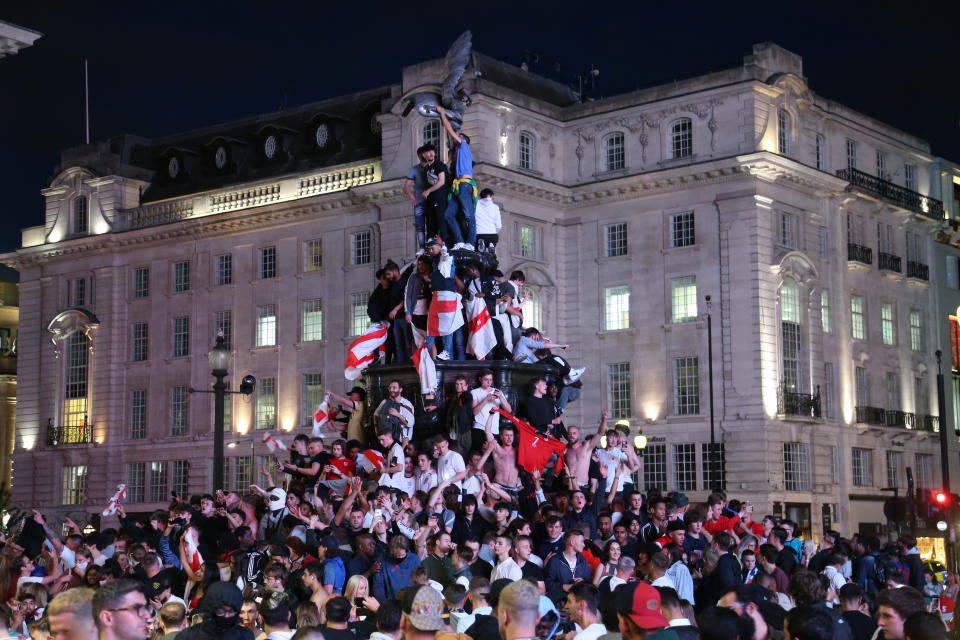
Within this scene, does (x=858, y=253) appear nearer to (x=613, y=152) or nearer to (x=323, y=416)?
(x=613, y=152)

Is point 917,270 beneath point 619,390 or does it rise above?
above

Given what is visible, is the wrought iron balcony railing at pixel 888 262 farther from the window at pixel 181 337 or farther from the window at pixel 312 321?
the window at pixel 181 337

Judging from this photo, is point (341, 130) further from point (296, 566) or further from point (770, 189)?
point (296, 566)

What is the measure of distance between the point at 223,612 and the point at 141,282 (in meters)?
63.0

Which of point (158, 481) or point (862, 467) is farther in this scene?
point (158, 481)

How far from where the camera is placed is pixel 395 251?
62906 mm

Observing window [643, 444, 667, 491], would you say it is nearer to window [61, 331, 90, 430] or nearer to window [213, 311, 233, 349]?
window [213, 311, 233, 349]

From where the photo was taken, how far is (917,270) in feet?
227

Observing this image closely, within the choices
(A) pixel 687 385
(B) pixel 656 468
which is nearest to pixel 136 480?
(B) pixel 656 468

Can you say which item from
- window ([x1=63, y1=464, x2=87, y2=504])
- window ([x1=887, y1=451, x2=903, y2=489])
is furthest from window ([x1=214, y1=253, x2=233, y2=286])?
window ([x1=887, y1=451, x2=903, y2=489])

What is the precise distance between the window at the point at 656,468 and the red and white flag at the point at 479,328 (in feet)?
120

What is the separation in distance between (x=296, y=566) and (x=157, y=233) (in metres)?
57.2

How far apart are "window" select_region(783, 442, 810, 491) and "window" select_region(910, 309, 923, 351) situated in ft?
39.4

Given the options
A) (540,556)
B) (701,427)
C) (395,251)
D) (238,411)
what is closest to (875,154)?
(701,427)
